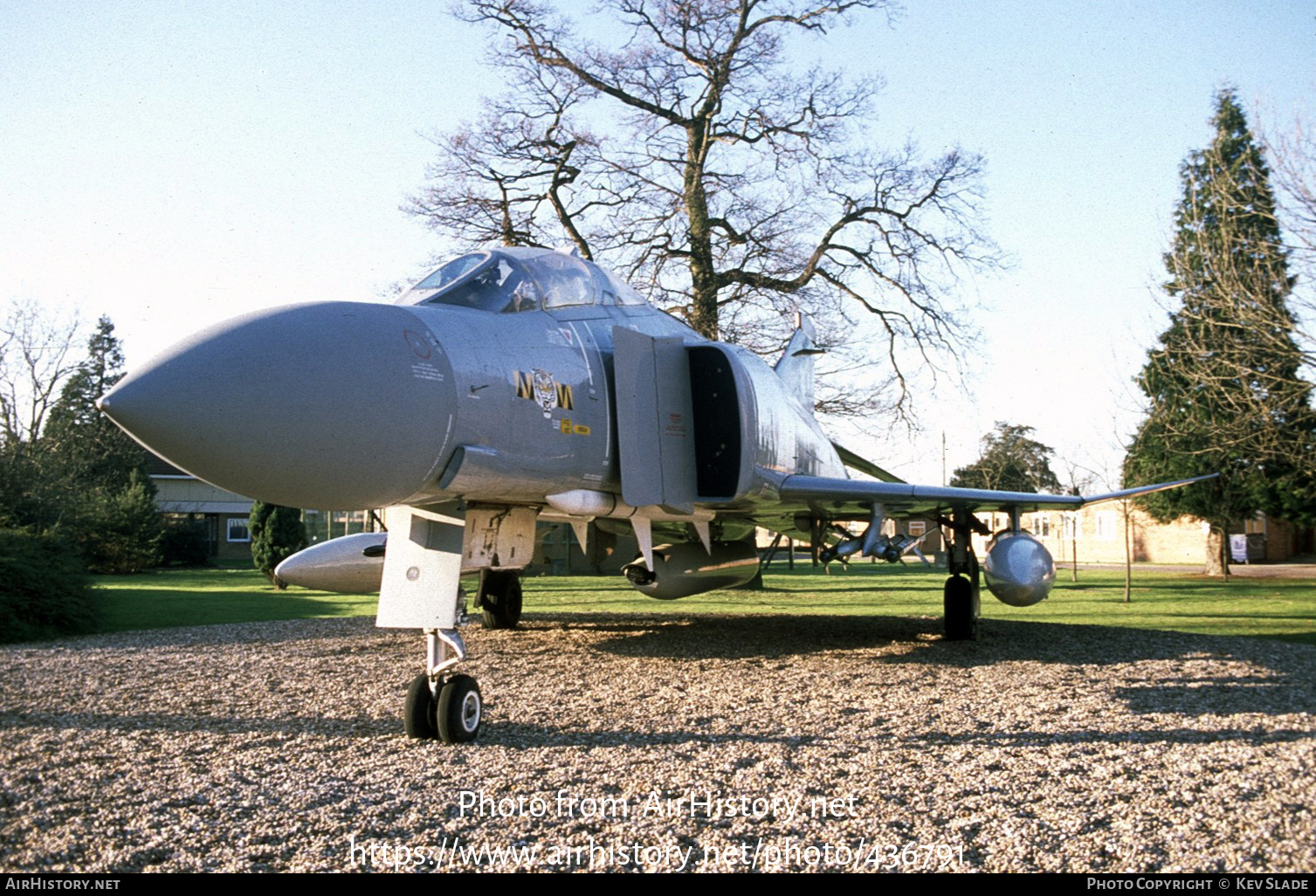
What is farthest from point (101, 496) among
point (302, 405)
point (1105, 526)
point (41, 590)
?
point (1105, 526)

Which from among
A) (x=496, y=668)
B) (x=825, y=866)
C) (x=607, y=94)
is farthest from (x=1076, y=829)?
(x=607, y=94)

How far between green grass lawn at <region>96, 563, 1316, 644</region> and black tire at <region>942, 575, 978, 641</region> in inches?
129

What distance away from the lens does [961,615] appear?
10688 mm

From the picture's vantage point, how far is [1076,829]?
3.81 metres

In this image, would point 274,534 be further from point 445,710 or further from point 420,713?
point 445,710

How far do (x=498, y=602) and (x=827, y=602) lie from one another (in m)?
7.57

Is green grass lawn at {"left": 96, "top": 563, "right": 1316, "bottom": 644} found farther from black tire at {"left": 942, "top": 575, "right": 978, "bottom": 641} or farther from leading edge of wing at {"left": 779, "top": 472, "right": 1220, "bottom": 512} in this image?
leading edge of wing at {"left": 779, "top": 472, "right": 1220, "bottom": 512}

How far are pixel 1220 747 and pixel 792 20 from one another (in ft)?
57.3

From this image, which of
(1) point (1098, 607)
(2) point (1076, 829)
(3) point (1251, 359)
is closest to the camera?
(2) point (1076, 829)

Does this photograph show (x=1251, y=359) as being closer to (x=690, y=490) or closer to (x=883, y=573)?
(x=690, y=490)

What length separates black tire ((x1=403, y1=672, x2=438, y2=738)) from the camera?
563 cm

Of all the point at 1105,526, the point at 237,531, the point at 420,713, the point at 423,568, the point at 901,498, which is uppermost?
the point at 901,498

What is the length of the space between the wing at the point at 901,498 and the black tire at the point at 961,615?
2.99 ft

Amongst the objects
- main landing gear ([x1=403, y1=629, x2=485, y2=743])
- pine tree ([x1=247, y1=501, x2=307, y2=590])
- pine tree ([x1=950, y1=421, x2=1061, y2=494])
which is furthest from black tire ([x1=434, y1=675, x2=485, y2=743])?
pine tree ([x1=950, y1=421, x2=1061, y2=494])
